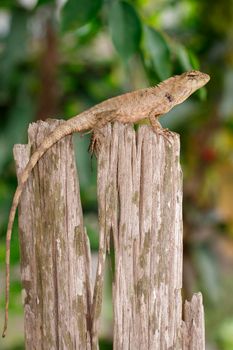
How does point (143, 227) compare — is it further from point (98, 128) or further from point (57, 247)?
point (98, 128)

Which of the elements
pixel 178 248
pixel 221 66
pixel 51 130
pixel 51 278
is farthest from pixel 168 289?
pixel 221 66

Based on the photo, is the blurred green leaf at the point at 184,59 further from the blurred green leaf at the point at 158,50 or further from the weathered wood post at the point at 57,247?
the weathered wood post at the point at 57,247

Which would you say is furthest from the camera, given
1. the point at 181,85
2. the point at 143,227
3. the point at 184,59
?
the point at 184,59

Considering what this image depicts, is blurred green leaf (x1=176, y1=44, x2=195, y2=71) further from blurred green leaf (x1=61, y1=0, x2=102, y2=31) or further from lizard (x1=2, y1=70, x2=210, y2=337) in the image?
blurred green leaf (x1=61, y1=0, x2=102, y2=31)

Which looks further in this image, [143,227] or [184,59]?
[184,59]

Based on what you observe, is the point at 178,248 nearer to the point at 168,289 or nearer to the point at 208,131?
the point at 168,289

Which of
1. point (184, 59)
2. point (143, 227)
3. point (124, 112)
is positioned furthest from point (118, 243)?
point (184, 59)
